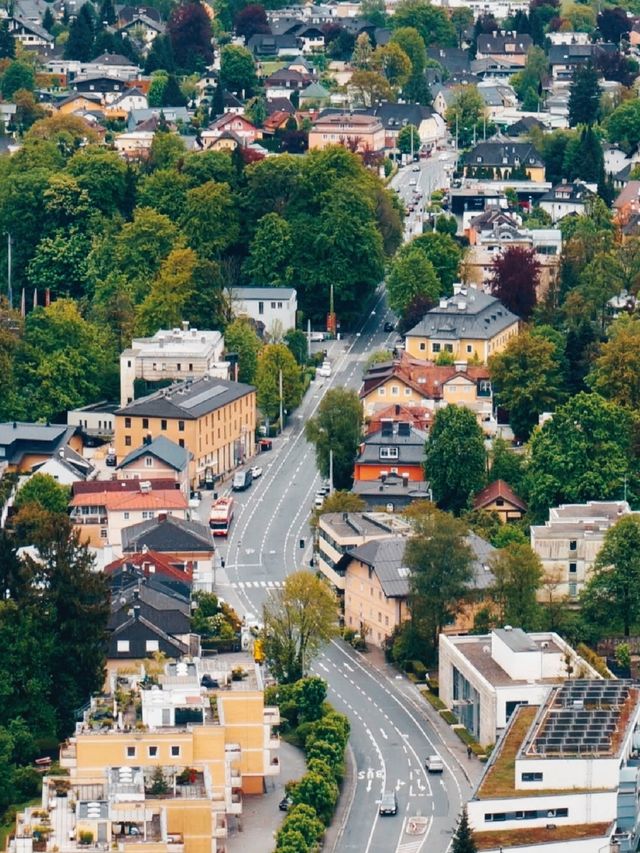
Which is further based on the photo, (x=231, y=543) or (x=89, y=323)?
(x=89, y=323)

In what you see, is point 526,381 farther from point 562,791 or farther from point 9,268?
point 562,791

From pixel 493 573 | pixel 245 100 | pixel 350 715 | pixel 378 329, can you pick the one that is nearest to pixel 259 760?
pixel 350 715

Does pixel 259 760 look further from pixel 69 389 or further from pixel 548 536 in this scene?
pixel 69 389

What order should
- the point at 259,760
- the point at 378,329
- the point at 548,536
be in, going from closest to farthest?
the point at 259,760, the point at 548,536, the point at 378,329

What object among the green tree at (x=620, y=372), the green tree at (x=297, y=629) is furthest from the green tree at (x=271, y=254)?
the green tree at (x=297, y=629)

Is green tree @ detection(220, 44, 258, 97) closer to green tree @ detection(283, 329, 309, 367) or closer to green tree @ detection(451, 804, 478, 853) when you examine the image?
green tree @ detection(283, 329, 309, 367)

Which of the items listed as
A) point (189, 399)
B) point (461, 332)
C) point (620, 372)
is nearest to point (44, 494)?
point (189, 399)

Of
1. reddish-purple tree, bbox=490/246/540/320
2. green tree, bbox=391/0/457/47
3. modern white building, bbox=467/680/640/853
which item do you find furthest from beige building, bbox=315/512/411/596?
green tree, bbox=391/0/457/47
